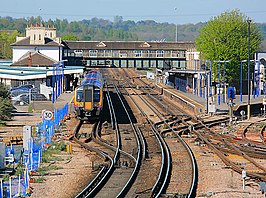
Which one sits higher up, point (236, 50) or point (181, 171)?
point (236, 50)

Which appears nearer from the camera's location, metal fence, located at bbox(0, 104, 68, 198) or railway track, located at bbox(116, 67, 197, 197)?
metal fence, located at bbox(0, 104, 68, 198)

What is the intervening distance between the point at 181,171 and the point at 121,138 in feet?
28.8

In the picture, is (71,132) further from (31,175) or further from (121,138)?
(31,175)

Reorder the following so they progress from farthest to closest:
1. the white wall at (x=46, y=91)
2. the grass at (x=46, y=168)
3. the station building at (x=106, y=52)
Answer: the station building at (x=106, y=52), the white wall at (x=46, y=91), the grass at (x=46, y=168)

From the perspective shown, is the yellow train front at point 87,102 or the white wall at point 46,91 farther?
the white wall at point 46,91

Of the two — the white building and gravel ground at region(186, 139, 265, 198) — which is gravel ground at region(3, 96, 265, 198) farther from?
the white building

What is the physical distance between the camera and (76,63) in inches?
3703

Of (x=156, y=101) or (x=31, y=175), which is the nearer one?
(x=31, y=175)

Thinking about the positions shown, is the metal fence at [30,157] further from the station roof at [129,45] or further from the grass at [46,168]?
the station roof at [129,45]

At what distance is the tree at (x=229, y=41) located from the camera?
2358 inches

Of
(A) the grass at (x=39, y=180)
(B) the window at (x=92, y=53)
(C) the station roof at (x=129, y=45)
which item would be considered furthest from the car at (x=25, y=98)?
(B) the window at (x=92, y=53)

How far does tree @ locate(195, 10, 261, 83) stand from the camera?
59.9 meters

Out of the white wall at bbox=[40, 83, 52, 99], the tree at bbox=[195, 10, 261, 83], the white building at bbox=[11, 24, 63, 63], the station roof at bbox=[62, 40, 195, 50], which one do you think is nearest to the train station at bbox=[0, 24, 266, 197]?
the white wall at bbox=[40, 83, 52, 99]

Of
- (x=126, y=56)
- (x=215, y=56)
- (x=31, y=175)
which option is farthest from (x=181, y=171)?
(x=126, y=56)
